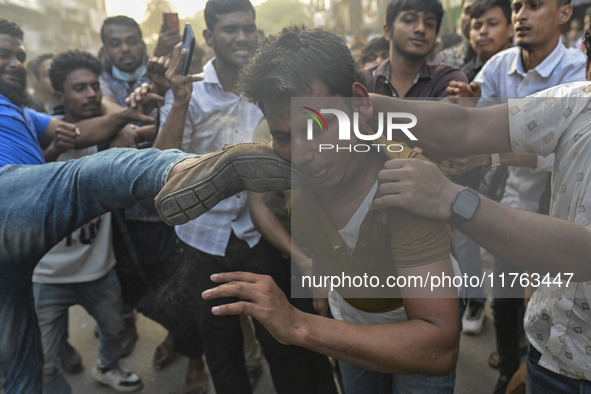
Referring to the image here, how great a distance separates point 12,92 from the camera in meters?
2.32

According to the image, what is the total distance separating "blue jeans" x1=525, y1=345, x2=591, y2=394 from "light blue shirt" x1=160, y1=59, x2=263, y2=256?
1.29m

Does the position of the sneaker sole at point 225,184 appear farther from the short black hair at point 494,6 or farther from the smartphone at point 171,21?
the short black hair at point 494,6

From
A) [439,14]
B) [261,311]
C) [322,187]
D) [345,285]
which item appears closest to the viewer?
[261,311]

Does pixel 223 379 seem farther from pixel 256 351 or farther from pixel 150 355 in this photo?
pixel 150 355

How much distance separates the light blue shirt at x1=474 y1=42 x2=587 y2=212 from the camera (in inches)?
94.7

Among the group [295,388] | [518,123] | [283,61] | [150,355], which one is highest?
[283,61]

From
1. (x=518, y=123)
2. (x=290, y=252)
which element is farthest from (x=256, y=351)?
(x=518, y=123)

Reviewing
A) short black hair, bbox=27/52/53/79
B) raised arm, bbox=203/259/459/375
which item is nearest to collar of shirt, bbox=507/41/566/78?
raised arm, bbox=203/259/459/375

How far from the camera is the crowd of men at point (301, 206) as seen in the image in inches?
47.4

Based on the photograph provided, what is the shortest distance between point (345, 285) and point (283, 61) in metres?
0.80

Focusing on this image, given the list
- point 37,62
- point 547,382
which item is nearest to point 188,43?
point 547,382

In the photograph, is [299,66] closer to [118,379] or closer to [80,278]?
[80,278]

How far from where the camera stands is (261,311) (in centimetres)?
115

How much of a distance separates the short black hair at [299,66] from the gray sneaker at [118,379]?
2.14 meters
